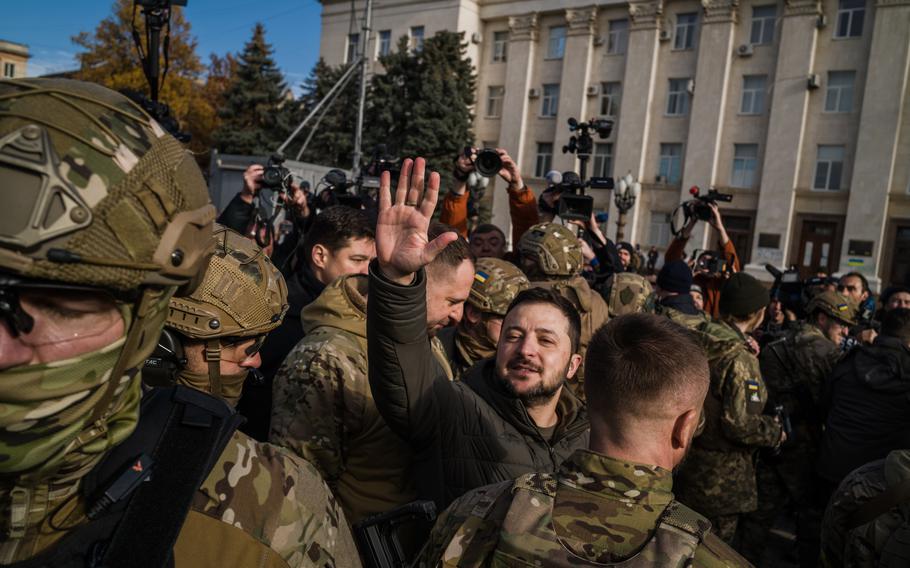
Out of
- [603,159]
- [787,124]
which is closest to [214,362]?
[787,124]

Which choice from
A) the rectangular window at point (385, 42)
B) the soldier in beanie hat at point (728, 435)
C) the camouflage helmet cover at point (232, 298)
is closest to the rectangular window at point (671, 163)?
the rectangular window at point (385, 42)

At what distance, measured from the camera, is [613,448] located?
5.48 feet

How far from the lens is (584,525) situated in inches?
58.7

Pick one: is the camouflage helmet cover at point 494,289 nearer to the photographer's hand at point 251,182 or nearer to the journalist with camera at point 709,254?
the photographer's hand at point 251,182

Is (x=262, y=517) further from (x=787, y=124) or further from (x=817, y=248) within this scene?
(x=787, y=124)

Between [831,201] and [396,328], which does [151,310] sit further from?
[831,201]

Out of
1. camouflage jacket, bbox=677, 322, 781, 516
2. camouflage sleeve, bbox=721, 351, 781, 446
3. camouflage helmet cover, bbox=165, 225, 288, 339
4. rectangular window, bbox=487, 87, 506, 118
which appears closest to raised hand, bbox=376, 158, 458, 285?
camouflage helmet cover, bbox=165, 225, 288, 339

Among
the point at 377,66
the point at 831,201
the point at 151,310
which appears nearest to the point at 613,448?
the point at 151,310

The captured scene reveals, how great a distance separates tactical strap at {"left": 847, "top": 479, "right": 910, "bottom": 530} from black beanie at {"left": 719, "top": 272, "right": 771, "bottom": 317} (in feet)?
8.40

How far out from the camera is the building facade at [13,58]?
57694mm

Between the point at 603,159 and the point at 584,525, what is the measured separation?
30.7m

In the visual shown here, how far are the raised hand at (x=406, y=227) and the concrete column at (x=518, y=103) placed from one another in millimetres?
30472

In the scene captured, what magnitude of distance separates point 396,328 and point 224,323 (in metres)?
0.57

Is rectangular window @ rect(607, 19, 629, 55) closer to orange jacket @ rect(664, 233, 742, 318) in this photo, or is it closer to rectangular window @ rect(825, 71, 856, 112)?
rectangular window @ rect(825, 71, 856, 112)
